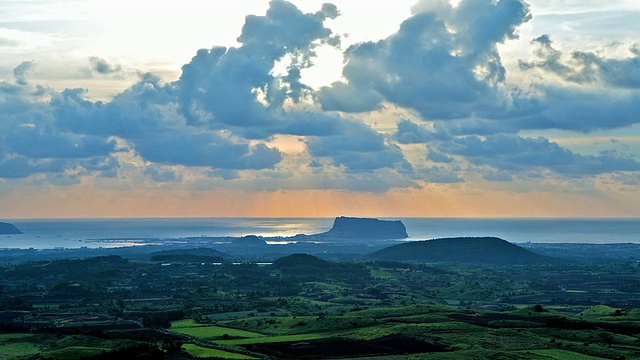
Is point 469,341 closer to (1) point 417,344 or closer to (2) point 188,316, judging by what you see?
(1) point 417,344

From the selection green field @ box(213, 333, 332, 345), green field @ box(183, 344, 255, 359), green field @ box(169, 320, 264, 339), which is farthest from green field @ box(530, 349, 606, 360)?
green field @ box(169, 320, 264, 339)

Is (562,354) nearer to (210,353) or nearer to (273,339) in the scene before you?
(273,339)

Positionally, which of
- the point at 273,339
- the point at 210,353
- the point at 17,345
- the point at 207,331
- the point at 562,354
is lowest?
the point at 207,331

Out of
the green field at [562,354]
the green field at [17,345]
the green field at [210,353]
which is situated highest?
the green field at [562,354]

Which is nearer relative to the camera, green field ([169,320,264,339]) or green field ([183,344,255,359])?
green field ([183,344,255,359])

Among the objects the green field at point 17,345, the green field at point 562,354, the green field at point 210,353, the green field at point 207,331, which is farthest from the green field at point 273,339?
the green field at point 562,354

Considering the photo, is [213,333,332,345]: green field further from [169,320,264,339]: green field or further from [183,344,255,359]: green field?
[183,344,255,359]: green field

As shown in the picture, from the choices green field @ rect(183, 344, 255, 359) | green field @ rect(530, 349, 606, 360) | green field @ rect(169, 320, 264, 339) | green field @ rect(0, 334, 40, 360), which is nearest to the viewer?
green field @ rect(530, 349, 606, 360)

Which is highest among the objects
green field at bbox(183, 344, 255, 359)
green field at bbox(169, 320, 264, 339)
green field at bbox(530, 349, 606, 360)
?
green field at bbox(530, 349, 606, 360)

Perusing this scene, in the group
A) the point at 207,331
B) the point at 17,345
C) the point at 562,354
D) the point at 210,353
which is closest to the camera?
the point at 562,354

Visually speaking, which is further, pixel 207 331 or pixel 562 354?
pixel 207 331

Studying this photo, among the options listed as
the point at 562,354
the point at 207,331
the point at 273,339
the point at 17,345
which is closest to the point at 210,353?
the point at 273,339

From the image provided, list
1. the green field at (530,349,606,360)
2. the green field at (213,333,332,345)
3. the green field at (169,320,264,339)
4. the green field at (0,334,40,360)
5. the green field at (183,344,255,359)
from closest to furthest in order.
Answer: the green field at (530,349,606,360) → the green field at (183,344,255,359) → the green field at (0,334,40,360) → the green field at (213,333,332,345) → the green field at (169,320,264,339)

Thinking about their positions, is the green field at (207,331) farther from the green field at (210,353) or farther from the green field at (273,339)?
the green field at (210,353)
